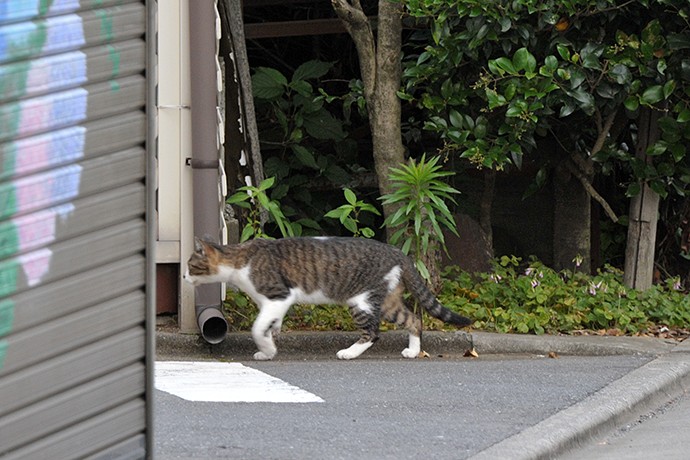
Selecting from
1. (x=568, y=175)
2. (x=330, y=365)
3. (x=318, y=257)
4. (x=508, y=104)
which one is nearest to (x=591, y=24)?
(x=508, y=104)

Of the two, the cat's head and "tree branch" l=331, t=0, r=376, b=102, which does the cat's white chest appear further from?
"tree branch" l=331, t=0, r=376, b=102

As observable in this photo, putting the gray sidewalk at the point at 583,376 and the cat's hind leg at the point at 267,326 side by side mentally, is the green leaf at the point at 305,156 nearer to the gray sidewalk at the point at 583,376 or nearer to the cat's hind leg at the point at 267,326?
the gray sidewalk at the point at 583,376

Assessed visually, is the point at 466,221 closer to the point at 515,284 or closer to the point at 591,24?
the point at 515,284

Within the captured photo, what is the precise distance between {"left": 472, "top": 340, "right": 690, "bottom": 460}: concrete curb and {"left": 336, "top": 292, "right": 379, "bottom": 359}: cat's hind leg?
5.86 feet

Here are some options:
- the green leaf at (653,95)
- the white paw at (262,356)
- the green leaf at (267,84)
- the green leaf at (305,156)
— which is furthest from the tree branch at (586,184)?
the white paw at (262,356)

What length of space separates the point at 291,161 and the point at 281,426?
588cm

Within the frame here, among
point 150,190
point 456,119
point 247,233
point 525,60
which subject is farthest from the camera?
point 456,119

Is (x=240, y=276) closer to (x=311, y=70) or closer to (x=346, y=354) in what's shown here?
(x=346, y=354)

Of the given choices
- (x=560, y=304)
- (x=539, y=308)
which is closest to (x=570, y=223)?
(x=560, y=304)

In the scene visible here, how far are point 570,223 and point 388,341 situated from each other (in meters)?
3.06

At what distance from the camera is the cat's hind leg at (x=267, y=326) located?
7.86m

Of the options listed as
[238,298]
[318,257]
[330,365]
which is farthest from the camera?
[238,298]

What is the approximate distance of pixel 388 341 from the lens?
8.38 metres

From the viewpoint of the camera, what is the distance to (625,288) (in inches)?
362
